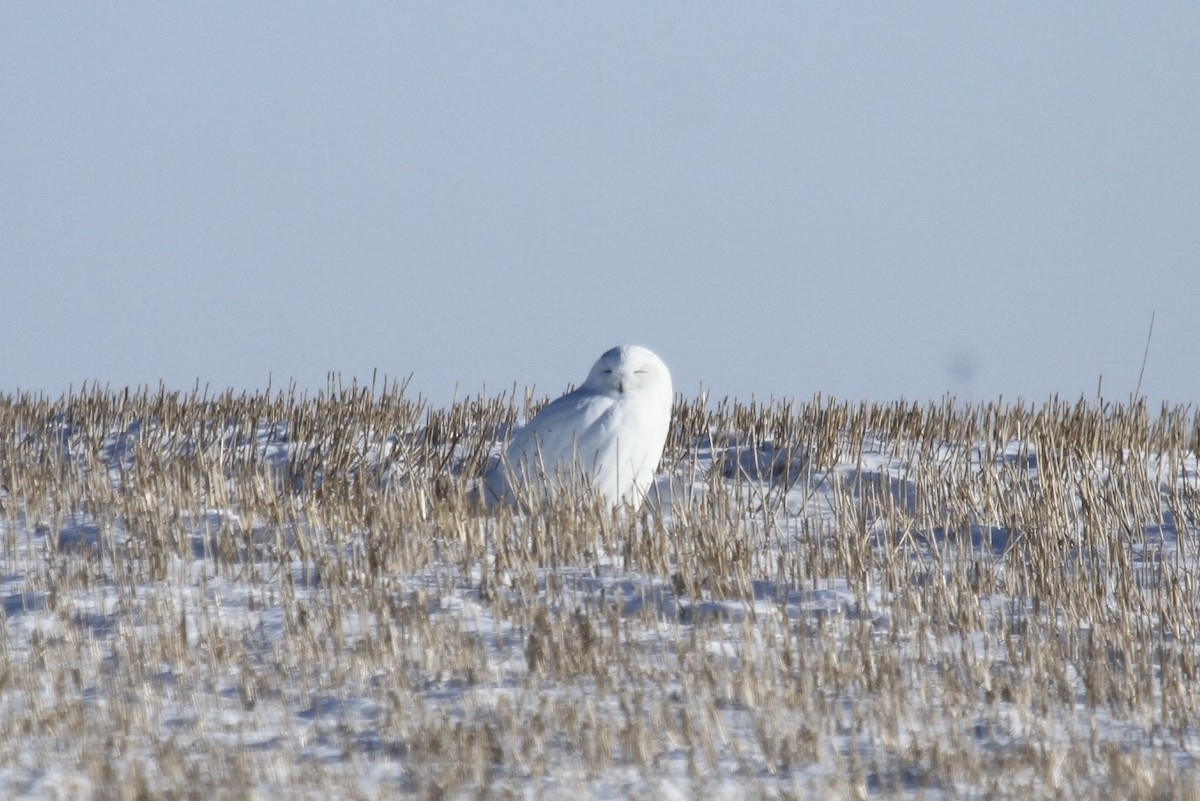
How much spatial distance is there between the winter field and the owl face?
0.70 m

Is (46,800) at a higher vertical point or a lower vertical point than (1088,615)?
lower

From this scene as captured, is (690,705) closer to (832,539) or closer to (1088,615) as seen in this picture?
(1088,615)

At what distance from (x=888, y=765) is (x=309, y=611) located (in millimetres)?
2471

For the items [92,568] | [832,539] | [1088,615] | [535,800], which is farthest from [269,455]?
[535,800]

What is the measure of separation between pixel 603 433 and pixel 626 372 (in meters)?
0.37

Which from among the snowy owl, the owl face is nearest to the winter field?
the snowy owl

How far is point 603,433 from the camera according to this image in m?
7.80

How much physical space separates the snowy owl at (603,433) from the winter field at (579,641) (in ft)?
1.53

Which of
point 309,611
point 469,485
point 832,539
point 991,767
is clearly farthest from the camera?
point 469,485

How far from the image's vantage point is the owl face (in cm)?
789

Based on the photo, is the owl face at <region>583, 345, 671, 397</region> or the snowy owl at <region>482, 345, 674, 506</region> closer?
the snowy owl at <region>482, 345, 674, 506</region>

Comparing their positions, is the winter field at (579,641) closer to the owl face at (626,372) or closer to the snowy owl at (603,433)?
the snowy owl at (603,433)

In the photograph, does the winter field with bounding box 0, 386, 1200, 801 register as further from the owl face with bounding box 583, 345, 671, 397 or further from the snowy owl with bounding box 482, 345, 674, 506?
the owl face with bounding box 583, 345, 671, 397

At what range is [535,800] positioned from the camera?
140 inches
